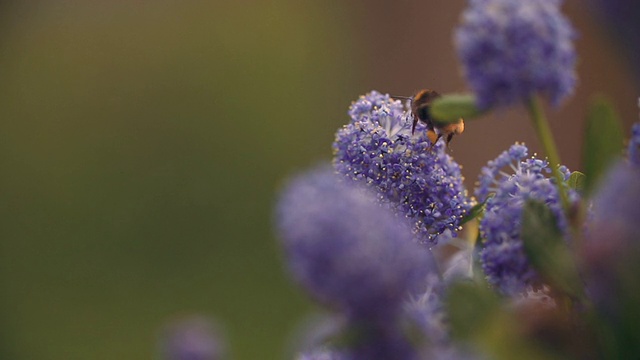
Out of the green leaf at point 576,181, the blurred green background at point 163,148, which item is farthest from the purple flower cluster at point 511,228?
the blurred green background at point 163,148

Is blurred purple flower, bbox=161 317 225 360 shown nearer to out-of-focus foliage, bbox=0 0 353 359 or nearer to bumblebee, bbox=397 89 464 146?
bumblebee, bbox=397 89 464 146

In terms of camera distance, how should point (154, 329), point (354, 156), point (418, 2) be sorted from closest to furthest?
point (354, 156) < point (154, 329) < point (418, 2)

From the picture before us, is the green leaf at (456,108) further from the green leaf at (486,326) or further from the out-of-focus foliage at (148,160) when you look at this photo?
the out-of-focus foliage at (148,160)

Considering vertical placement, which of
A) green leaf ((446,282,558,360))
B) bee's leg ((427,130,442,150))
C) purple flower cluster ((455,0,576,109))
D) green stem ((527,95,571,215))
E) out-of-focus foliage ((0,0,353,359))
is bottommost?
green leaf ((446,282,558,360))

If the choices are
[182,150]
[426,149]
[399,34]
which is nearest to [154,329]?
[182,150]

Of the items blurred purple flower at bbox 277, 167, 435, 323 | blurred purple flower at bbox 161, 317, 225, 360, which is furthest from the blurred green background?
blurred purple flower at bbox 277, 167, 435, 323

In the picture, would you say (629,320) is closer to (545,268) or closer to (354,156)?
(545,268)
